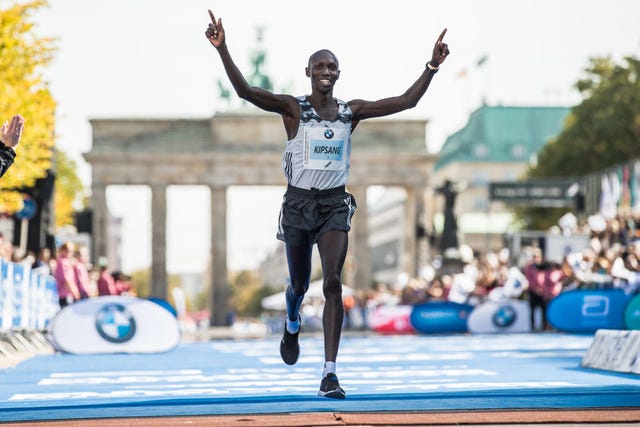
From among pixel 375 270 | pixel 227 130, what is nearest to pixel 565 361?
pixel 227 130

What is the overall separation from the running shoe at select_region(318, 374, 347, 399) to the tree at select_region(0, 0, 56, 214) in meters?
19.0

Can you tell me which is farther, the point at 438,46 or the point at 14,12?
the point at 14,12

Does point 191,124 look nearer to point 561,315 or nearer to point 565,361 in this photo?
point 561,315

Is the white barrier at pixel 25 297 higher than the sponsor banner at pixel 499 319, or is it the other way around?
the white barrier at pixel 25 297

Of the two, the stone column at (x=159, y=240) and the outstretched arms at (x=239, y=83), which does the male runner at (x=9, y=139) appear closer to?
the outstretched arms at (x=239, y=83)

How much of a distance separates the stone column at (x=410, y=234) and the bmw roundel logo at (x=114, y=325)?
5265cm

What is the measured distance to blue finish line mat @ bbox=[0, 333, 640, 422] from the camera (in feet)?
24.8

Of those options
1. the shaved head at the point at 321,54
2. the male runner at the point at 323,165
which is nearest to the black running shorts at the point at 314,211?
the male runner at the point at 323,165

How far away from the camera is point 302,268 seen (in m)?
9.00

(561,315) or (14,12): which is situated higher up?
(14,12)

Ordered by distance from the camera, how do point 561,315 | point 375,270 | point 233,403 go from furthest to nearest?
1. point 375,270
2. point 561,315
3. point 233,403

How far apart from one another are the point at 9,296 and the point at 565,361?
721cm

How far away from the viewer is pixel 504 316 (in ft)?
89.9

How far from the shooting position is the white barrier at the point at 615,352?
35.0ft
